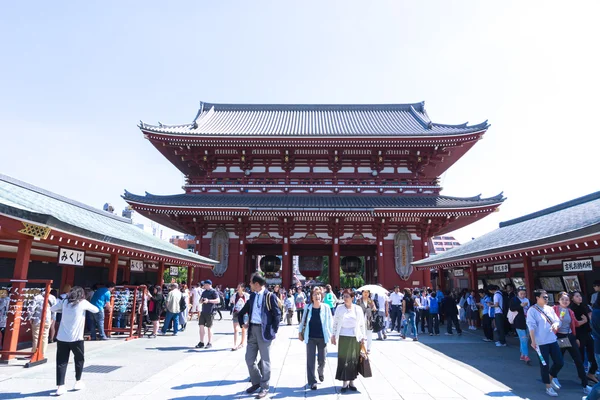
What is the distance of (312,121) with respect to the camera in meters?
29.5

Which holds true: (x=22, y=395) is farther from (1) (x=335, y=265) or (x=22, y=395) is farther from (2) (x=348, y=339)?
(1) (x=335, y=265)

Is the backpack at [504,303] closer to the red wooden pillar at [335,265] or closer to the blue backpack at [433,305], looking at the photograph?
the blue backpack at [433,305]

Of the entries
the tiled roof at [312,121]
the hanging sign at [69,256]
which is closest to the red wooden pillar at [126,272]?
the hanging sign at [69,256]

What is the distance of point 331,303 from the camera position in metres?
13.0

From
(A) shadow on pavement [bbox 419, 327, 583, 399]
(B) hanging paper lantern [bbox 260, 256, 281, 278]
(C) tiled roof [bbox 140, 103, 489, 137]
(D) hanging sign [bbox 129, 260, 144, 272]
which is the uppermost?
(C) tiled roof [bbox 140, 103, 489, 137]

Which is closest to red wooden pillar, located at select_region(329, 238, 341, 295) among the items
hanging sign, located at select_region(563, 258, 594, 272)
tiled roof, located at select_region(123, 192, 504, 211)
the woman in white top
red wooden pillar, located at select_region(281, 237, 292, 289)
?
red wooden pillar, located at select_region(281, 237, 292, 289)

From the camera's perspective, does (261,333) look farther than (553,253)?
No

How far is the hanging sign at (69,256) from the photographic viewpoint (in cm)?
967

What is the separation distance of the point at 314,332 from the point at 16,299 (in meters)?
6.68

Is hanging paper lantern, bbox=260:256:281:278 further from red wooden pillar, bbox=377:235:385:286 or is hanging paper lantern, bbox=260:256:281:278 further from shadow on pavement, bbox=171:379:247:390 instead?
shadow on pavement, bbox=171:379:247:390

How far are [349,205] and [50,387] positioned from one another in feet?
52.8

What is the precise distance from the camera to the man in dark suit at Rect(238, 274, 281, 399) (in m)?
6.21

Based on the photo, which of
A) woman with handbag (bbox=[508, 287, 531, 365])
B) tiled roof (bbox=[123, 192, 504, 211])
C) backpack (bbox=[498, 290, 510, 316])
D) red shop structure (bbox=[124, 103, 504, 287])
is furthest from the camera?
red shop structure (bbox=[124, 103, 504, 287])

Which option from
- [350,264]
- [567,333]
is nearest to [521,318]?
[567,333]
